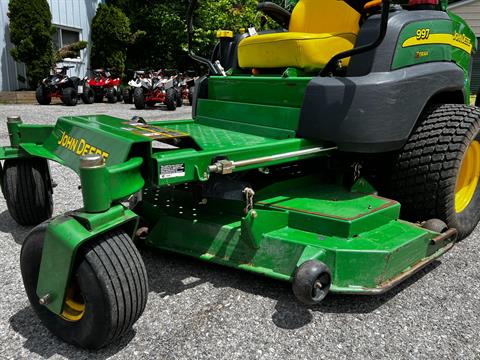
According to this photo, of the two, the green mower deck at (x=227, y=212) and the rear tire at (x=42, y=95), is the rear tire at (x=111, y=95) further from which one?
the green mower deck at (x=227, y=212)

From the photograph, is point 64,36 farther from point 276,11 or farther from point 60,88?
point 276,11

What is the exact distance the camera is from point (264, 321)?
2.23 m

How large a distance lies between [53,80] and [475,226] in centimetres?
1017

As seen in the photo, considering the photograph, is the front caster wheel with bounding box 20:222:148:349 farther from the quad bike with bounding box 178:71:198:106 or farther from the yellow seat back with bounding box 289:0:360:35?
the quad bike with bounding box 178:71:198:106

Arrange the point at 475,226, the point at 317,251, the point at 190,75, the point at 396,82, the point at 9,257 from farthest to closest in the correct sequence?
the point at 190,75
the point at 475,226
the point at 9,257
the point at 396,82
the point at 317,251

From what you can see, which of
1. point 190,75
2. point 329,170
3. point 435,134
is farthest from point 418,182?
point 190,75

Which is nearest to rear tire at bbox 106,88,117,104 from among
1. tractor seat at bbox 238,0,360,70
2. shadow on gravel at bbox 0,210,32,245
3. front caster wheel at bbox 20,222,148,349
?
shadow on gravel at bbox 0,210,32,245

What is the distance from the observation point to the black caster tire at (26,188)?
3178mm

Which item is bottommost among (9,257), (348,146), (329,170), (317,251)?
(9,257)

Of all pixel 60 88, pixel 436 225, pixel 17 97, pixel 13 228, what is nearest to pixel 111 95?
Answer: pixel 60 88

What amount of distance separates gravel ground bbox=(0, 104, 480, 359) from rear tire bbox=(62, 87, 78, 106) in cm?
908

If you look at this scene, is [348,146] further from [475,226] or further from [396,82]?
[475,226]

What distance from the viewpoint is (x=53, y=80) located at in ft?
37.3

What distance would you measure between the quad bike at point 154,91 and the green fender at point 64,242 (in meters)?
9.09
